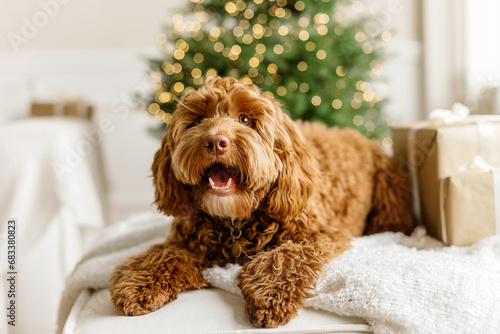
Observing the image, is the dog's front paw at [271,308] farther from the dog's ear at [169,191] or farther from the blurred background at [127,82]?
the blurred background at [127,82]

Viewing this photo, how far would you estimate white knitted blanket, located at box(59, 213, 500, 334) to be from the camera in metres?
1.24

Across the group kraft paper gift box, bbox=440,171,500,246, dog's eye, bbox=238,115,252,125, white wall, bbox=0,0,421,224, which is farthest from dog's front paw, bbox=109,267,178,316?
white wall, bbox=0,0,421,224

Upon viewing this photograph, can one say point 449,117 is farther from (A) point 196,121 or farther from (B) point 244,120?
(A) point 196,121

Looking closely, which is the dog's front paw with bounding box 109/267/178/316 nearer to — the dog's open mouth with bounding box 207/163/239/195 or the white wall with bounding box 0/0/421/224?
the dog's open mouth with bounding box 207/163/239/195

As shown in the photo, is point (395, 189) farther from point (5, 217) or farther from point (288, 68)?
point (5, 217)

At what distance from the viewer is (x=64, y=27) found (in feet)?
14.7

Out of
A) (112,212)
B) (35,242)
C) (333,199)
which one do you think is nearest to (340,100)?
(333,199)

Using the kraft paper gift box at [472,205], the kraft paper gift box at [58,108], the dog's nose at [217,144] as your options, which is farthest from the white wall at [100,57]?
the kraft paper gift box at [472,205]

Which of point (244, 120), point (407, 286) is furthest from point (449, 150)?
point (244, 120)

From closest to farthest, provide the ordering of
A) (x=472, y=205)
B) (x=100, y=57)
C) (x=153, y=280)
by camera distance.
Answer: (x=153, y=280) → (x=472, y=205) → (x=100, y=57)

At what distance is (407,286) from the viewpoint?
1.33m

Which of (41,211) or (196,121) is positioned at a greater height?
(196,121)

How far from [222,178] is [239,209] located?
11 centimetres

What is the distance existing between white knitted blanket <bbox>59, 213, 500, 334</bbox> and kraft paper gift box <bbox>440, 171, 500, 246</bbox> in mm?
63
